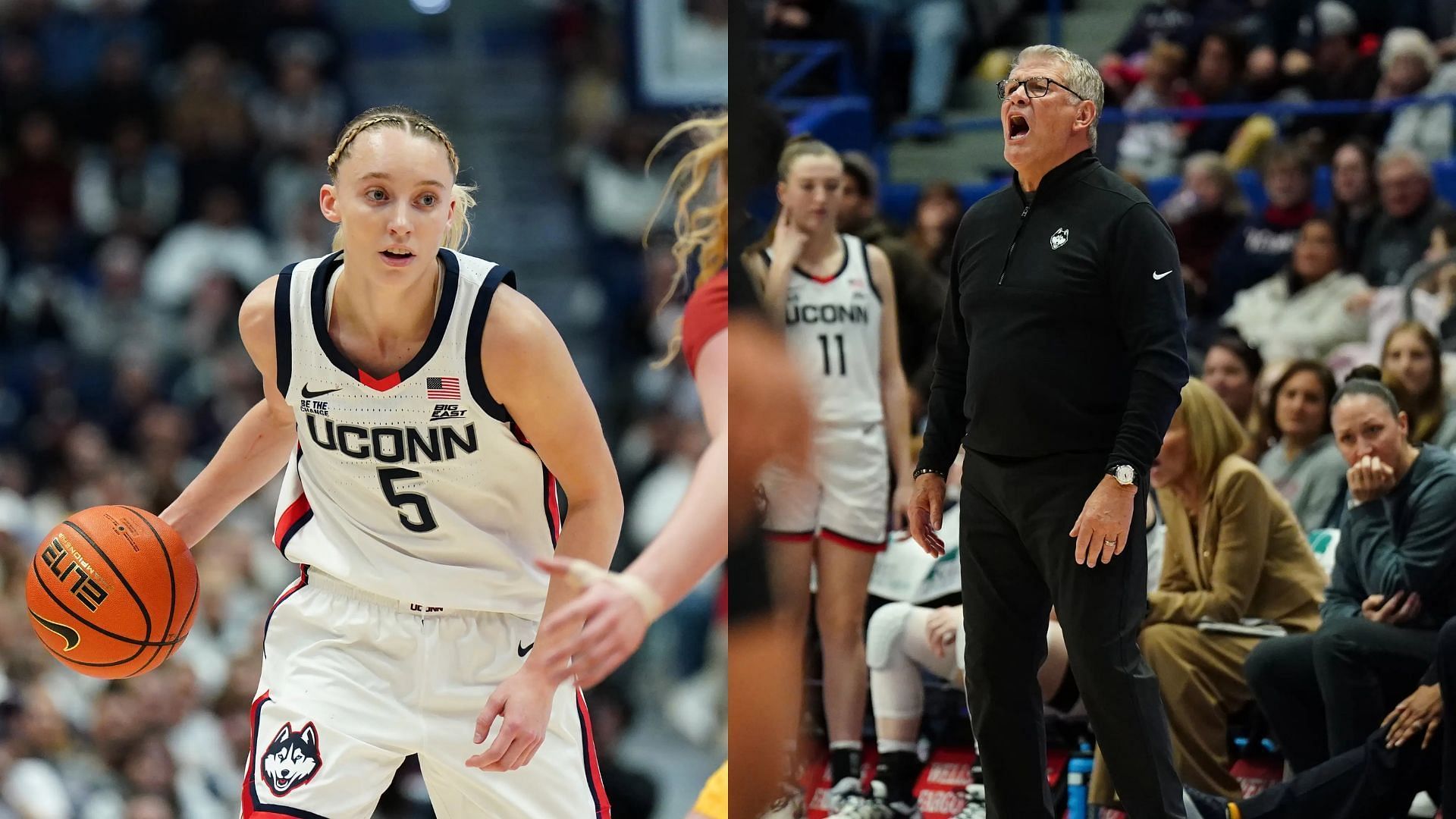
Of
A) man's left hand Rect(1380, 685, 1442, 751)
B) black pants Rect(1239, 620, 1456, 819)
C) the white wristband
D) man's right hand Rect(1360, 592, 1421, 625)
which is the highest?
the white wristband

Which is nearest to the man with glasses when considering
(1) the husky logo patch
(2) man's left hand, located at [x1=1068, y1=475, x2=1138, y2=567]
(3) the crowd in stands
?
(2) man's left hand, located at [x1=1068, y1=475, x2=1138, y2=567]

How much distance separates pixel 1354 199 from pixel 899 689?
8.44 feet

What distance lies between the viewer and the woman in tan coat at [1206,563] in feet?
11.8

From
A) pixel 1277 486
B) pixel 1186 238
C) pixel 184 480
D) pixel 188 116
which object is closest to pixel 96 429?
pixel 184 480

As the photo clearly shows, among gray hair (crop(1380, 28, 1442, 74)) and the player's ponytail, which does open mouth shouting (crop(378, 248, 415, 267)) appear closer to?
the player's ponytail

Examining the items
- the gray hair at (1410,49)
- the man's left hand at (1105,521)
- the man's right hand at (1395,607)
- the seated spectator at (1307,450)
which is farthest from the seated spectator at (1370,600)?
the gray hair at (1410,49)

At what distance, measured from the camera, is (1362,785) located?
11.4ft

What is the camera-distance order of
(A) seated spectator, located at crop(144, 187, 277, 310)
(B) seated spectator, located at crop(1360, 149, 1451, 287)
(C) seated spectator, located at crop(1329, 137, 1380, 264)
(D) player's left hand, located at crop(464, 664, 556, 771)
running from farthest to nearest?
(A) seated spectator, located at crop(144, 187, 277, 310) < (C) seated spectator, located at crop(1329, 137, 1380, 264) < (B) seated spectator, located at crop(1360, 149, 1451, 287) < (D) player's left hand, located at crop(464, 664, 556, 771)

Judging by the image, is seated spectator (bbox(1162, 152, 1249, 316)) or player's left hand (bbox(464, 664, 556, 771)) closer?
player's left hand (bbox(464, 664, 556, 771))

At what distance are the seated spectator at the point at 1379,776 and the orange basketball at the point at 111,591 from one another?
206 cm

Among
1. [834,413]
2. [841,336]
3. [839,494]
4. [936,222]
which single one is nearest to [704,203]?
[841,336]

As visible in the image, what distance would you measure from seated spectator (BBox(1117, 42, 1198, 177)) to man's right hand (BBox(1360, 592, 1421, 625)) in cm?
247

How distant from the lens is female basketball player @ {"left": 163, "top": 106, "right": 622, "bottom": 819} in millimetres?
2533

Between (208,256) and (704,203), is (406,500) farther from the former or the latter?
(208,256)
